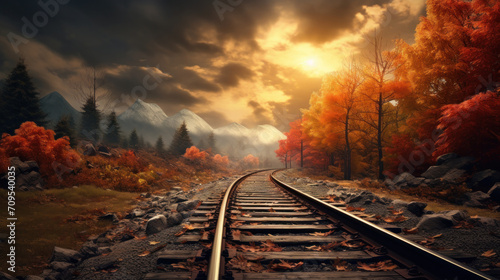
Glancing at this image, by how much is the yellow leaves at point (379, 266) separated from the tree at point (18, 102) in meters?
34.2

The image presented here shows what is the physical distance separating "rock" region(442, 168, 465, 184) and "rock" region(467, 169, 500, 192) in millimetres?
300

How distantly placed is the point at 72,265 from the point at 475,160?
1181 cm

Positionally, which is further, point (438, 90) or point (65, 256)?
point (438, 90)

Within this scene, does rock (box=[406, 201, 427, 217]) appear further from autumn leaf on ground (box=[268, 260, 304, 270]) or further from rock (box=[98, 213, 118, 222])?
rock (box=[98, 213, 118, 222])

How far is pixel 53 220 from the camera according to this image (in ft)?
18.8

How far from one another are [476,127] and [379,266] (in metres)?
8.28

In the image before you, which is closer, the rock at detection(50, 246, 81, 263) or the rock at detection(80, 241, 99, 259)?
the rock at detection(50, 246, 81, 263)

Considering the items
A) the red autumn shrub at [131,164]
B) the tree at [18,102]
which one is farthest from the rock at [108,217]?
the tree at [18,102]

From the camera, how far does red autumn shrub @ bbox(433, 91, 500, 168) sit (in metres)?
6.91

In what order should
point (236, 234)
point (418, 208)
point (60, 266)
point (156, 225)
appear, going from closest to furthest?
point (60, 266) < point (236, 234) < point (156, 225) < point (418, 208)

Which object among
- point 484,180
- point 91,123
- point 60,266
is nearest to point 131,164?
point 60,266

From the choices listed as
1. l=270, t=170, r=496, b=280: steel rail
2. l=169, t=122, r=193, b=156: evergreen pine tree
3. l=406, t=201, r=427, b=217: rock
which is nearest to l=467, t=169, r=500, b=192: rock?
l=406, t=201, r=427, b=217: rock

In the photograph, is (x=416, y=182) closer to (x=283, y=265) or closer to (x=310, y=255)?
(x=310, y=255)

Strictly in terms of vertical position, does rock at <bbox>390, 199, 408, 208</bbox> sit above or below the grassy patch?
above
